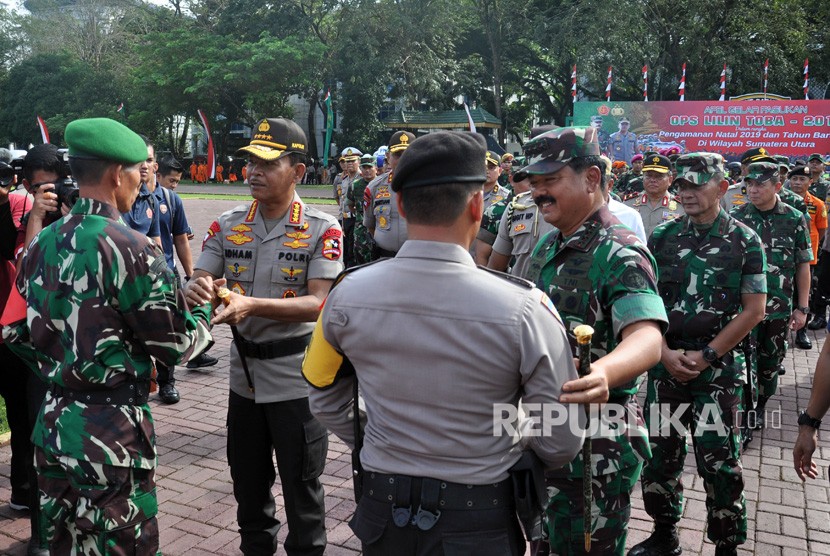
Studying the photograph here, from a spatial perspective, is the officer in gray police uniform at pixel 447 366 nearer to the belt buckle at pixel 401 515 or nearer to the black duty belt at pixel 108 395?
the belt buckle at pixel 401 515

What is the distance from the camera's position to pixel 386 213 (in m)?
7.29

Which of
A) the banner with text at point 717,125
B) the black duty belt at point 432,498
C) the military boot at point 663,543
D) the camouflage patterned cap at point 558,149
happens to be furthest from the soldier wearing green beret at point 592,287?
the banner with text at point 717,125

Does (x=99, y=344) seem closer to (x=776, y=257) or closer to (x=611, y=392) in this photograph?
(x=611, y=392)

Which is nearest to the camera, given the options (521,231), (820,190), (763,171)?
(521,231)

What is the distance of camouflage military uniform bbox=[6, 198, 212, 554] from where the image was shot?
8.52 feet

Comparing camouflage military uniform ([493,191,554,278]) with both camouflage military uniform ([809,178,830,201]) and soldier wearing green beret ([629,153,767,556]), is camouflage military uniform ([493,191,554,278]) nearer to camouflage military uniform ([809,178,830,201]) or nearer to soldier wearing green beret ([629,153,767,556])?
soldier wearing green beret ([629,153,767,556])

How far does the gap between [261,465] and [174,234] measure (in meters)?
3.85

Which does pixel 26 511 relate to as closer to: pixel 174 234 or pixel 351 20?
pixel 174 234

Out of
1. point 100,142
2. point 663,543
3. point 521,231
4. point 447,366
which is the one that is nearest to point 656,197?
point 521,231

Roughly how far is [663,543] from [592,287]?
6.52 ft

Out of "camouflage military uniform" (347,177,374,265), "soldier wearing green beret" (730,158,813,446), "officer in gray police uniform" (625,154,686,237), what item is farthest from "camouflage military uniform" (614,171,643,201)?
"camouflage military uniform" (347,177,374,265)

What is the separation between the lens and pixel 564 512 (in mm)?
2764

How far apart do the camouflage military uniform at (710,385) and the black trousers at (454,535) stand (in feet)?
7.11

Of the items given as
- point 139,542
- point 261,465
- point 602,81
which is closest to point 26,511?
point 261,465
